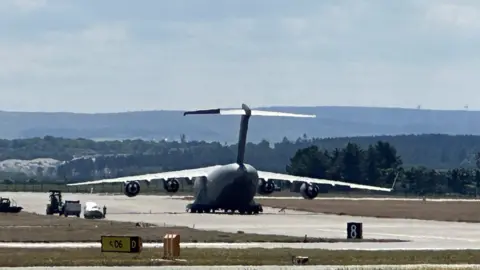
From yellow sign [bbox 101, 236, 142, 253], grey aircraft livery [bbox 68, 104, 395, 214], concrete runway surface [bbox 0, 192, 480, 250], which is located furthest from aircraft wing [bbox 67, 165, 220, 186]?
yellow sign [bbox 101, 236, 142, 253]

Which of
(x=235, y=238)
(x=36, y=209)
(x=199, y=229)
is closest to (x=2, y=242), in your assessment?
(x=235, y=238)

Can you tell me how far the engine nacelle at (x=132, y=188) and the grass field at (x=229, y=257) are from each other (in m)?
43.3

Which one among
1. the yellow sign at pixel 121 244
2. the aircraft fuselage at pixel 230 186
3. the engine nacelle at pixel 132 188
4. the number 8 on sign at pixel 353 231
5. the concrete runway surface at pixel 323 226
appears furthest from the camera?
the aircraft fuselage at pixel 230 186

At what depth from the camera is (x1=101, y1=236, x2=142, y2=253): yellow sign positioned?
190 ft

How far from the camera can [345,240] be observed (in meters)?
73.4

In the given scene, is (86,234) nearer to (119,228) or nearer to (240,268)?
(119,228)

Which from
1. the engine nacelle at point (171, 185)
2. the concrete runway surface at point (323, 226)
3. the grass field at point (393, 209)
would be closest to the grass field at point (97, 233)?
the concrete runway surface at point (323, 226)

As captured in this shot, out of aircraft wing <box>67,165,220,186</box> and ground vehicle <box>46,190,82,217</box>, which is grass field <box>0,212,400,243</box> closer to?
aircraft wing <box>67,165,220,186</box>

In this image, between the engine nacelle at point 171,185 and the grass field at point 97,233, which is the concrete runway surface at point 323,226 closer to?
the engine nacelle at point 171,185

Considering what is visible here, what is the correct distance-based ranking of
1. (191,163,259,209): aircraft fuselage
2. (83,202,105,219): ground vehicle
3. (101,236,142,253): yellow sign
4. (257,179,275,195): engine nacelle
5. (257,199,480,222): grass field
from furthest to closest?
(257,179,275,195): engine nacelle → (257,199,480,222): grass field → (191,163,259,209): aircraft fuselage → (83,202,105,219): ground vehicle → (101,236,142,253): yellow sign

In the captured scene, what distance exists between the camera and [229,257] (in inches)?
2239

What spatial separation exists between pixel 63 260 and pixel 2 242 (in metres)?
14.4

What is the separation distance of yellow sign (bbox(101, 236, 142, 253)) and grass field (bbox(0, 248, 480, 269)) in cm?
31

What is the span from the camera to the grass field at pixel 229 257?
53.5 meters
